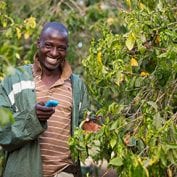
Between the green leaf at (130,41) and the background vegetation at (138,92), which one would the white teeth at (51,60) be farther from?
the green leaf at (130,41)

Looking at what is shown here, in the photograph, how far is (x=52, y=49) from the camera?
143 inches

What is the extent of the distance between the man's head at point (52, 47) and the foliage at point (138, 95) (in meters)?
0.21

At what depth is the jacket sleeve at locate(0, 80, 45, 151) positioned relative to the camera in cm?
341

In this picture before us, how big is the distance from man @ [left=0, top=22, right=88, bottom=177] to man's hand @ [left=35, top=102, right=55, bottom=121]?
0.07ft

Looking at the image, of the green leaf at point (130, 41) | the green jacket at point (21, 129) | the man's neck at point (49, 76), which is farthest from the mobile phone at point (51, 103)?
the green leaf at point (130, 41)

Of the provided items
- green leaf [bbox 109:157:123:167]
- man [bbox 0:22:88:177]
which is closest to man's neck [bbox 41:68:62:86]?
man [bbox 0:22:88:177]

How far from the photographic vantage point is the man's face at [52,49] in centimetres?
362

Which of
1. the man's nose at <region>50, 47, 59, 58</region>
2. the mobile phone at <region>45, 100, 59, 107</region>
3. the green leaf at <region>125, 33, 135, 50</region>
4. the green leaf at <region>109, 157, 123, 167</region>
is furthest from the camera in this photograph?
the man's nose at <region>50, 47, 59, 58</region>

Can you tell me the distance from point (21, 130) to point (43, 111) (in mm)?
229

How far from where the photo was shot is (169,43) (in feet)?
11.3

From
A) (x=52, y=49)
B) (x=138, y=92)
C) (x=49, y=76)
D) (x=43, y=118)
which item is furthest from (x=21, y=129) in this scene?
(x=138, y=92)

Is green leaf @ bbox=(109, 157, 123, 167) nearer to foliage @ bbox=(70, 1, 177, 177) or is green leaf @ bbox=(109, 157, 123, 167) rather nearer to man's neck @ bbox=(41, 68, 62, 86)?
foliage @ bbox=(70, 1, 177, 177)

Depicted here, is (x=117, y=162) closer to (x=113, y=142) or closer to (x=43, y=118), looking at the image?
(x=113, y=142)

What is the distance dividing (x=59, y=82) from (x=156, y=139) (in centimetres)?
101
